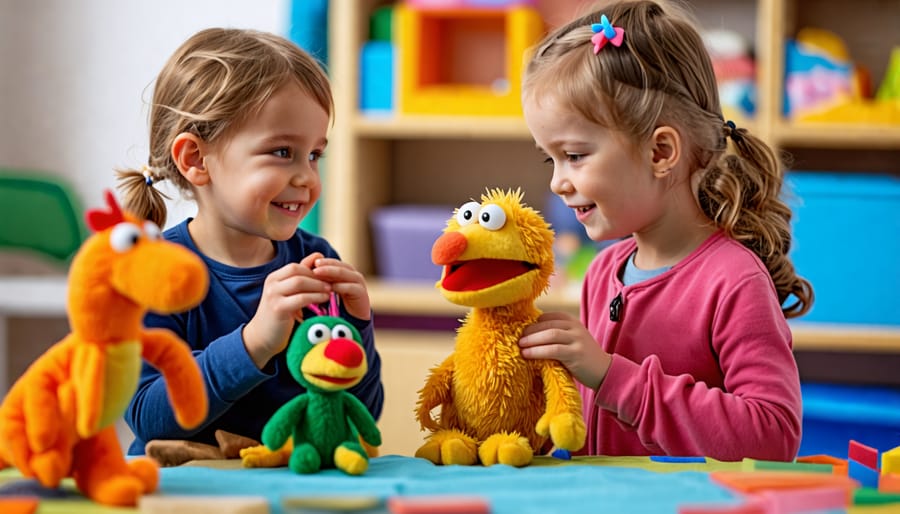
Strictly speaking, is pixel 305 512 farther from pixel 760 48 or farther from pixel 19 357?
pixel 19 357

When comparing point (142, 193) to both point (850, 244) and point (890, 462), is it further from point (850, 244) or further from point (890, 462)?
point (850, 244)

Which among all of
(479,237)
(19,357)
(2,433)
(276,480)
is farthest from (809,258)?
(19,357)

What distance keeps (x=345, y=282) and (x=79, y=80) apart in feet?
7.71

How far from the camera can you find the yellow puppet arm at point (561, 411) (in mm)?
838

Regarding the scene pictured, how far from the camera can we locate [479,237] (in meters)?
0.88

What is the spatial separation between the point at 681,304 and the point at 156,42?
228 centimetres

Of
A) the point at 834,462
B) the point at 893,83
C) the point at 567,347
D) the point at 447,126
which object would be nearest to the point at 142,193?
the point at 567,347

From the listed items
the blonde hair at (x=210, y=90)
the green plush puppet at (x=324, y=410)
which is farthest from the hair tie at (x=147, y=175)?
the green plush puppet at (x=324, y=410)

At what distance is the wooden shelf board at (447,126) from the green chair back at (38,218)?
2.86 feet

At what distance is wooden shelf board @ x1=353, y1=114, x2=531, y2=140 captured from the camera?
7.85 feet

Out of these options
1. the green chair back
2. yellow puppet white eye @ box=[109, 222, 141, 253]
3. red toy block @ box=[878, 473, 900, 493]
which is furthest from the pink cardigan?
the green chair back

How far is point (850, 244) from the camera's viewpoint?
7.22ft

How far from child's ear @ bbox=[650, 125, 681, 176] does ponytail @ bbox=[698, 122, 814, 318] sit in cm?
5

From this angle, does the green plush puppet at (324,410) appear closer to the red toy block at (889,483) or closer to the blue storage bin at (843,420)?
the red toy block at (889,483)
